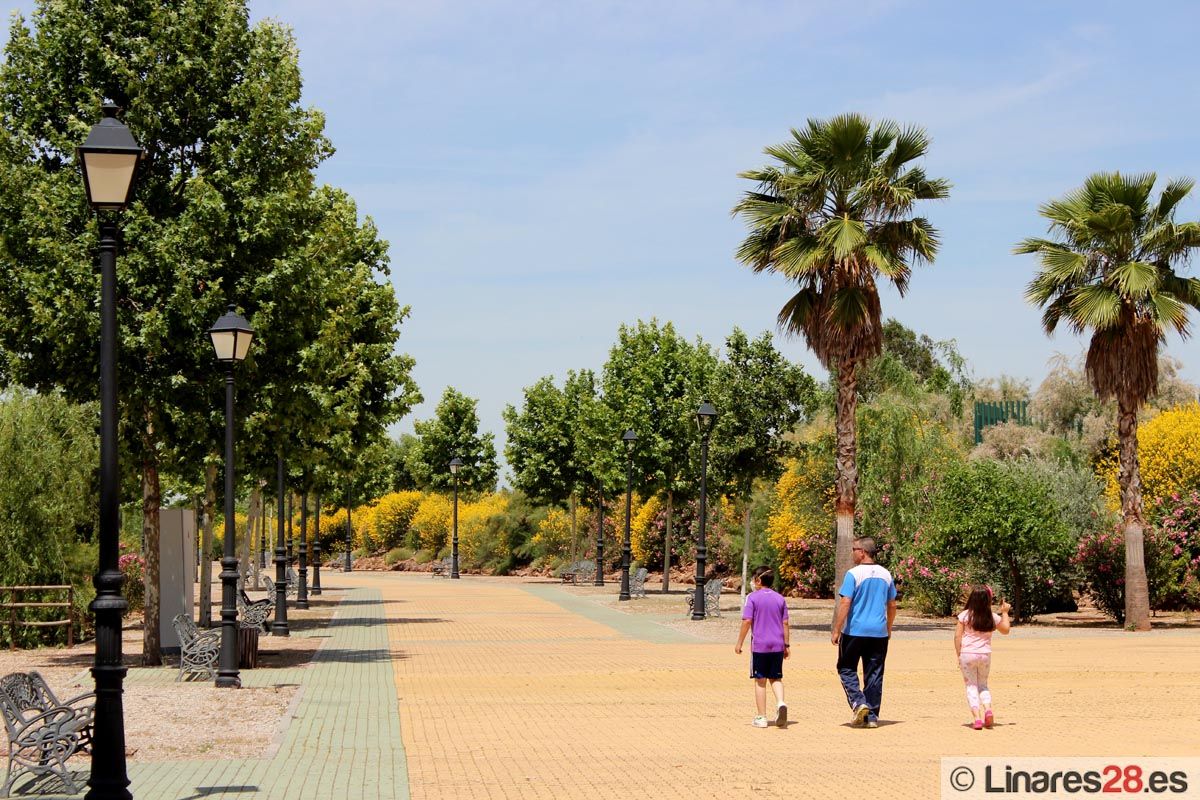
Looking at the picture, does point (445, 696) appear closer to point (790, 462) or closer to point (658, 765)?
point (658, 765)

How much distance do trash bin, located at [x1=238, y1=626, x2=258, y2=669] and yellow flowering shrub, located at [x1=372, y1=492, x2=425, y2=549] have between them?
55.0m

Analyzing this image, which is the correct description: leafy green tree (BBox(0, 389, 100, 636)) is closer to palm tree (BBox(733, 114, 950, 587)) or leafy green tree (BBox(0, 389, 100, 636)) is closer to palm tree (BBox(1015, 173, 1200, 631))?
palm tree (BBox(733, 114, 950, 587))

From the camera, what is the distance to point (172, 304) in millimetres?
17703

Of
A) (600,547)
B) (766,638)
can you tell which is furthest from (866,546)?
(600,547)

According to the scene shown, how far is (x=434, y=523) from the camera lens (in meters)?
69.7

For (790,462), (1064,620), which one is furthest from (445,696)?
(790,462)

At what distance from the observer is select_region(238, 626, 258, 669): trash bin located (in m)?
18.9

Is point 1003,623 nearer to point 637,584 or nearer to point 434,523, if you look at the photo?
point 637,584

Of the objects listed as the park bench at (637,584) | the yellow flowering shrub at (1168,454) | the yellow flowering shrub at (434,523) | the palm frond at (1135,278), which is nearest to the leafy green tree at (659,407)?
the park bench at (637,584)

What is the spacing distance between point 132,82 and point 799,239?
12.8m

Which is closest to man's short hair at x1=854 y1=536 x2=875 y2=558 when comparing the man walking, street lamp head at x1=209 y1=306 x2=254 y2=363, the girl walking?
the man walking

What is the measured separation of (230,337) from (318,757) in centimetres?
651

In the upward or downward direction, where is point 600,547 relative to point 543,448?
downward

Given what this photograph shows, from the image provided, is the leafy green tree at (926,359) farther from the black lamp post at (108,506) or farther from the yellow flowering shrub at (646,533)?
the black lamp post at (108,506)
